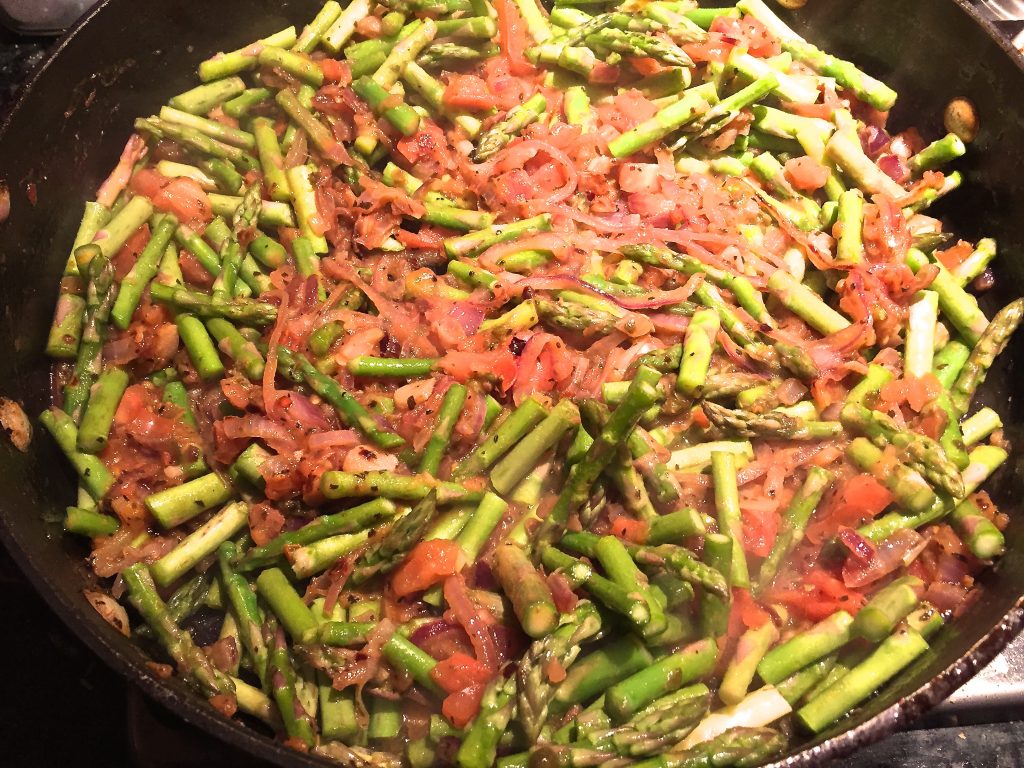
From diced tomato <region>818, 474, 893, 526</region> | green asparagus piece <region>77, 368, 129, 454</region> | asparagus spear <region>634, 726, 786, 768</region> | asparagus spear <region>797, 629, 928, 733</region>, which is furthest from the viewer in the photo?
green asparagus piece <region>77, 368, 129, 454</region>

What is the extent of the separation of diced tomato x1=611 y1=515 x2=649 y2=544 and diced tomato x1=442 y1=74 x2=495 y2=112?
2694 millimetres

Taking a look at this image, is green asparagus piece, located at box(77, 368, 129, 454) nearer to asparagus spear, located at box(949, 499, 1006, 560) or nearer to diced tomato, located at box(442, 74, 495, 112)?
diced tomato, located at box(442, 74, 495, 112)

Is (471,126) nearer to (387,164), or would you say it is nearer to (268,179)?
(387,164)

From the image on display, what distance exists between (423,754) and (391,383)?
5.54 ft

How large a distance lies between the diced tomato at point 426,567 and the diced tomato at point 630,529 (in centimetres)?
71

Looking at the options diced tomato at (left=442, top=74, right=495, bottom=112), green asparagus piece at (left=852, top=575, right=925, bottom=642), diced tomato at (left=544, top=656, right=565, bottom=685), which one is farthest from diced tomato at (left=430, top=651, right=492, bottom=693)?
diced tomato at (left=442, top=74, right=495, bottom=112)

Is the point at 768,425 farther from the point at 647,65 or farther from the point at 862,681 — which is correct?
the point at 647,65

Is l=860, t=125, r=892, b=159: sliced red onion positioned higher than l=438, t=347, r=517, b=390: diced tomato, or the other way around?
l=860, t=125, r=892, b=159: sliced red onion

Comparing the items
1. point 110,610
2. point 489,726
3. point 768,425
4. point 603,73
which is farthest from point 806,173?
point 110,610

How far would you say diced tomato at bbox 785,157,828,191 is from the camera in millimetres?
4578

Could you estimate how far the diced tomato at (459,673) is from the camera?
10.3ft

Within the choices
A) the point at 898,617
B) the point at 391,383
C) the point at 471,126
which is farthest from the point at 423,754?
the point at 471,126

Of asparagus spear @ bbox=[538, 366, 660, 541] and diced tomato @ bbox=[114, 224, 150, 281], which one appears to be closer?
asparagus spear @ bbox=[538, 366, 660, 541]

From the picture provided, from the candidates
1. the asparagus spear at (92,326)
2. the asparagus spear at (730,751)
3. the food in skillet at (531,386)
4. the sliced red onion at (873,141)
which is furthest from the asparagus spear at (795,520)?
the asparagus spear at (92,326)
